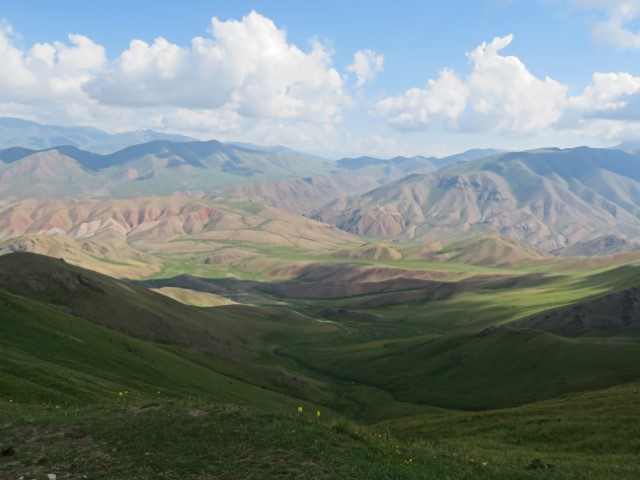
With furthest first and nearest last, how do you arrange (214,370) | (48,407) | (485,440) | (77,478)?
(214,370), (485,440), (48,407), (77,478)

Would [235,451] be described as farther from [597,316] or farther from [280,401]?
[597,316]

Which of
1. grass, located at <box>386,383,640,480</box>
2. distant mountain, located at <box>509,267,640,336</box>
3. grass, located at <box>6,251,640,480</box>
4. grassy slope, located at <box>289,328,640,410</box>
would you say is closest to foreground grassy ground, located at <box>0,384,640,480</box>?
grass, located at <box>6,251,640,480</box>

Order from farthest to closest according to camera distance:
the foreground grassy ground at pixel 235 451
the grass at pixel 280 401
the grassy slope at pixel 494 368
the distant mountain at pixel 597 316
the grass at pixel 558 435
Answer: the distant mountain at pixel 597 316, the grassy slope at pixel 494 368, the grass at pixel 558 435, the grass at pixel 280 401, the foreground grassy ground at pixel 235 451

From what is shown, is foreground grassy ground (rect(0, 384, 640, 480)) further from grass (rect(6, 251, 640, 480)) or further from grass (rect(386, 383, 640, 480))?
grass (rect(386, 383, 640, 480))

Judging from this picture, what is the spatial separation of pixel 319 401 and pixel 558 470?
8318 centimetres

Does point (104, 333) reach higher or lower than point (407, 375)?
higher

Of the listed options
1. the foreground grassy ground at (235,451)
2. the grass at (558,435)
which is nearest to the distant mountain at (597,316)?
the grass at (558,435)

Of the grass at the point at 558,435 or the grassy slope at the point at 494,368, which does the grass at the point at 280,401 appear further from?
the grassy slope at the point at 494,368

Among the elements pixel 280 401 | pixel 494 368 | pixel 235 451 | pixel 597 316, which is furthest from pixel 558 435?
pixel 597 316

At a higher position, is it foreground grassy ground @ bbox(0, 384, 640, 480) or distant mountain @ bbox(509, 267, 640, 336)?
foreground grassy ground @ bbox(0, 384, 640, 480)

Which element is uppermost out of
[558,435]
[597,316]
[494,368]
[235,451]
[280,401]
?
[235,451]

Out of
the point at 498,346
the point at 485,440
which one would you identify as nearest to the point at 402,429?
the point at 485,440

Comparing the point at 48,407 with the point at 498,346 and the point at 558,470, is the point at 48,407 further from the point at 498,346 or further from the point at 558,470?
the point at 498,346

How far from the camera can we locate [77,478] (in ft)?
70.8
